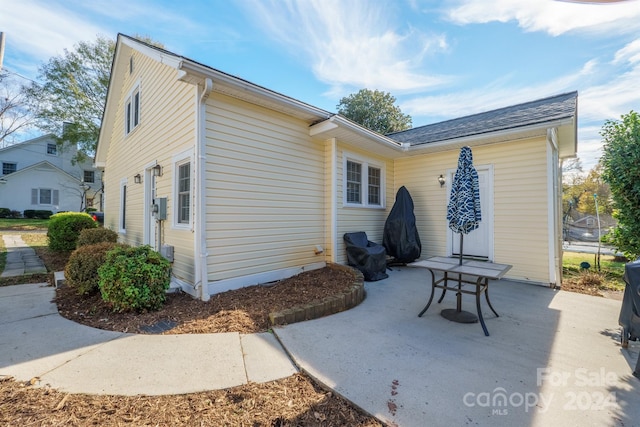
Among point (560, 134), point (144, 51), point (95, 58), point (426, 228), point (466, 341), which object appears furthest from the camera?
point (95, 58)

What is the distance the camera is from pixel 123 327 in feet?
10.7

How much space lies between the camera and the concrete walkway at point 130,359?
2.17 meters

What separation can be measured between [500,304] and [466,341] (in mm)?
1829

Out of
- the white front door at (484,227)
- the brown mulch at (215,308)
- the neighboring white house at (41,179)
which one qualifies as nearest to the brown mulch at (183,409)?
the brown mulch at (215,308)

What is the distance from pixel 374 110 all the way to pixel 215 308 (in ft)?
66.2

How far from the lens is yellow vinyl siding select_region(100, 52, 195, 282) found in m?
4.82

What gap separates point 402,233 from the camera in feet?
22.4

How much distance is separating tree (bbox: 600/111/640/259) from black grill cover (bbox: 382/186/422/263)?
3591 millimetres

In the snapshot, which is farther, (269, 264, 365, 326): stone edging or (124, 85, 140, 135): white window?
(124, 85, 140, 135): white window

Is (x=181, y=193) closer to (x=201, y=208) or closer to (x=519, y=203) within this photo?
(x=201, y=208)

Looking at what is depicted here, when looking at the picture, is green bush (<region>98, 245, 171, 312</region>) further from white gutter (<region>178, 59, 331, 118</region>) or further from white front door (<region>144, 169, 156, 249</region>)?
white front door (<region>144, 169, 156, 249</region>)

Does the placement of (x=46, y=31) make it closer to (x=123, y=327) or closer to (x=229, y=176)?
(x=229, y=176)

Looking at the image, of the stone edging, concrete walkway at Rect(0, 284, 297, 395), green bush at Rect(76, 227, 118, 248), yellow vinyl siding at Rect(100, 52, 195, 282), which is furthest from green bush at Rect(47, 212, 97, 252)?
the stone edging

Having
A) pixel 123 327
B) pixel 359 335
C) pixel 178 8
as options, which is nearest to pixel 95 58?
pixel 178 8
